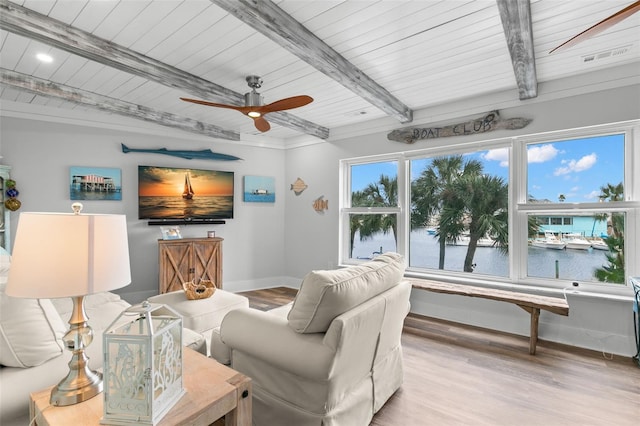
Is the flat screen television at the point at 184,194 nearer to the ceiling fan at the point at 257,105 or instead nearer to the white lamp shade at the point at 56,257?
the ceiling fan at the point at 257,105

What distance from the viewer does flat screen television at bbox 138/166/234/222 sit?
4.57 m

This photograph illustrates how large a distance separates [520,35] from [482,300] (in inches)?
106

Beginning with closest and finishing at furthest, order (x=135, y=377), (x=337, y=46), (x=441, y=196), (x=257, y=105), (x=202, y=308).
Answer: (x=135, y=377)
(x=337, y=46)
(x=202, y=308)
(x=257, y=105)
(x=441, y=196)

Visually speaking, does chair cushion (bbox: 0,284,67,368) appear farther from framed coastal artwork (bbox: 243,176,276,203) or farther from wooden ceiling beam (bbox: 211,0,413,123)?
framed coastal artwork (bbox: 243,176,276,203)

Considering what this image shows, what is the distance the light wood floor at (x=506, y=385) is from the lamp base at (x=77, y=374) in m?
1.60

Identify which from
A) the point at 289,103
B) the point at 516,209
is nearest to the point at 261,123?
the point at 289,103

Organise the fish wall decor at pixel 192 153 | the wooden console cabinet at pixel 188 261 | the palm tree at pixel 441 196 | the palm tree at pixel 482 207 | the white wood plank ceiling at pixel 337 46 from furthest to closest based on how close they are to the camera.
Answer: the fish wall decor at pixel 192 153 → the wooden console cabinet at pixel 188 261 → the palm tree at pixel 441 196 → the palm tree at pixel 482 207 → the white wood plank ceiling at pixel 337 46

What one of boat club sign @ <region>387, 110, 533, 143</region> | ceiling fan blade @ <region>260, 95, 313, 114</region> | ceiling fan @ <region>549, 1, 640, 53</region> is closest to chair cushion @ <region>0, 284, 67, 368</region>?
ceiling fan blade @ <region>260, 95, 313, 114</region>

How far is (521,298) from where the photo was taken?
3180mm

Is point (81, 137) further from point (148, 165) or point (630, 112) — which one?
point (630, 112)

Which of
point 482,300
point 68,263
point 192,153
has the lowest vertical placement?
point 482,300

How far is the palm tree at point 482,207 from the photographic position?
378 cm

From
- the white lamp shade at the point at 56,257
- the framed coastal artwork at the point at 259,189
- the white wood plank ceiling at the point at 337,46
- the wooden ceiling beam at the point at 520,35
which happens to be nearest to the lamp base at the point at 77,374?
the white lamp shade at the point at 56,257

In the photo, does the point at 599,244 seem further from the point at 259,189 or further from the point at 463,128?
the point at 259,189
